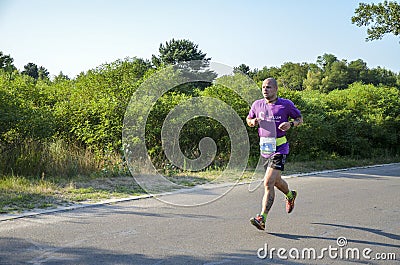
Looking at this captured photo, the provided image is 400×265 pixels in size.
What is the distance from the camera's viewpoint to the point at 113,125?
12227mm

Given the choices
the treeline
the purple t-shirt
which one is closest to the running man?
the purple t-shirt

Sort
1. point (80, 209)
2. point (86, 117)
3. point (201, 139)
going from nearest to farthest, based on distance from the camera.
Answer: point (80, 209), point (86, 117), point (201, 139)

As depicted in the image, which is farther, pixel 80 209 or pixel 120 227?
pixel 80 209

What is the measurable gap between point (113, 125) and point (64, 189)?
12.1 feet

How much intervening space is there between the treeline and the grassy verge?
784mm

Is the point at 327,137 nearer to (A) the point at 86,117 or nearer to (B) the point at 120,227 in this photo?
(A) the point at 86,117

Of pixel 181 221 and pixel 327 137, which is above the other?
pixel 327 137

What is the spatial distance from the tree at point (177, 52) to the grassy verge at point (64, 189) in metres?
31.5

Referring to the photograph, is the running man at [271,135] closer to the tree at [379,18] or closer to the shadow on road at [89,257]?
the shadow on road at [89,257]

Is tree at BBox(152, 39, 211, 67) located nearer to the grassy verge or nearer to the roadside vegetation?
the roadside vegetation

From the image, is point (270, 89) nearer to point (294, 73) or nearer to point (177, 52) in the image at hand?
point (177, 52)

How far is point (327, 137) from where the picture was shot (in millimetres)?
17859

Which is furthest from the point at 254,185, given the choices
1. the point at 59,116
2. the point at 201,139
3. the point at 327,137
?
the point at 327,137

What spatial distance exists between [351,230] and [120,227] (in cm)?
327
